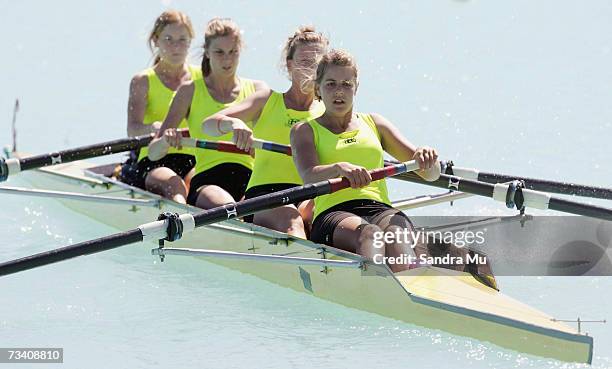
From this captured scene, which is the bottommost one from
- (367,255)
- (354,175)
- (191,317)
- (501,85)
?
(191,317)

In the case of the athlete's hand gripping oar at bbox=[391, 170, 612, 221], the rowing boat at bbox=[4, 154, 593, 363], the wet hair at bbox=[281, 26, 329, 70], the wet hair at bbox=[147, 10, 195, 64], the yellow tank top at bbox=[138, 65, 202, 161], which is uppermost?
the wet hair at bbox=[147, 10, 195, 64]

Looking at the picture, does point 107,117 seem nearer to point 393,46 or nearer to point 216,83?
point 393,46

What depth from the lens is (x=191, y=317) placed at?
5.63m

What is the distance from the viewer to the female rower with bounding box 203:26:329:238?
5938mm

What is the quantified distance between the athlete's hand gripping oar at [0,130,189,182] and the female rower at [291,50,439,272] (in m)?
1.33

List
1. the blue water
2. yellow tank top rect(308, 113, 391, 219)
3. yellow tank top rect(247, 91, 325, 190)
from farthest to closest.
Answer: yellow tank top rect(247, 91, 325, 190), yellow tank top rect(308, 113, 391, 219), the blue water

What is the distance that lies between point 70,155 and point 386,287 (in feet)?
8.23

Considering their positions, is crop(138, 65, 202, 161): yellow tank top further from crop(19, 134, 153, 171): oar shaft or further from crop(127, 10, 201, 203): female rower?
crop(19, 134, 153, 171): oar shaft

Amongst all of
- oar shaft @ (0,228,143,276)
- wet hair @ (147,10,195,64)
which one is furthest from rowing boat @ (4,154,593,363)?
wet hair @ (147,10,195,64)

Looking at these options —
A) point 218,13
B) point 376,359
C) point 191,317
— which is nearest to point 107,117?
point 218,13

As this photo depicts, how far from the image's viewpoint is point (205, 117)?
22.2 ft

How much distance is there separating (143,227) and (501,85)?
6.23 meters

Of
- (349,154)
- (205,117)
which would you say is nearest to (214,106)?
(205,117)

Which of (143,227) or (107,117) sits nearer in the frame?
(143,227)
